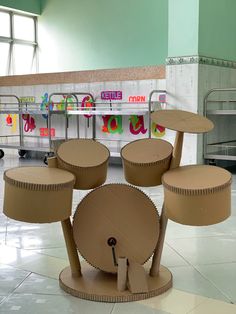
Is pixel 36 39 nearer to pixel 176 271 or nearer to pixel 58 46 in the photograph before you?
pixel 58 46

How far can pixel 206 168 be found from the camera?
185 centimetres

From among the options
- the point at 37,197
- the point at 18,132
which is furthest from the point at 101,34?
the point at 37,197

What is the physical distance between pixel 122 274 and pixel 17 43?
422 inches

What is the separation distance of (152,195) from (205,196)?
230 centimetres

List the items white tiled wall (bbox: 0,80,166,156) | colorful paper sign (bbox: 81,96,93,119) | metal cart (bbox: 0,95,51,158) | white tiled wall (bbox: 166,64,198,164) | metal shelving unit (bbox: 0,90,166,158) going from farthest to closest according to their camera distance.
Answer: metal cart (bbox: 0,95,51,158), colorful paper sign (bbox: 81,96,93,119), white tiled wall (bbox: 0,80,166,156), metal shelving unit (bbox: 0,90,166,158), white tiled wall (bbox: 166,64,198,164)

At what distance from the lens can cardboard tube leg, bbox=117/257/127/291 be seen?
1826 millimetres

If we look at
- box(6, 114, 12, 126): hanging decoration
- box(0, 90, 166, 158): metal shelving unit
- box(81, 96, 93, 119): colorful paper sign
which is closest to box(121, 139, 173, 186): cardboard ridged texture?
box(0, 90, 166, 158): metal shelving unit

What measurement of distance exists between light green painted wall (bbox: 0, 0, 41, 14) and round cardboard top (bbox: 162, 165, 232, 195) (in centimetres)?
1018

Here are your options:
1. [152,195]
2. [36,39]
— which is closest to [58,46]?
[36,39]

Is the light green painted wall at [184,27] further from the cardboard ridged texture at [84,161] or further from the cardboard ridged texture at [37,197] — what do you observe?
the cardboard ridged texture at [37,197]

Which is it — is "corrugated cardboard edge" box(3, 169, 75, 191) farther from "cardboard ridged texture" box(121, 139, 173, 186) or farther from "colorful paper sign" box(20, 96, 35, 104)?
"colorful paper sign" box(20, 96, 35, 104)

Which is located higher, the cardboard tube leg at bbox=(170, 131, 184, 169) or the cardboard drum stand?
the cardboard tube leg at bbox=(170, 131, 184, 169)

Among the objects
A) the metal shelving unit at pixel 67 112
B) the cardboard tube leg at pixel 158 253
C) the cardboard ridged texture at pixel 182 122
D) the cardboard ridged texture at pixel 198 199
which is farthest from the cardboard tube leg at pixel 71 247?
the metal shelving unit at pixel 67 112

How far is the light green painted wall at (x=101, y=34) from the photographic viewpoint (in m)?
9.64
